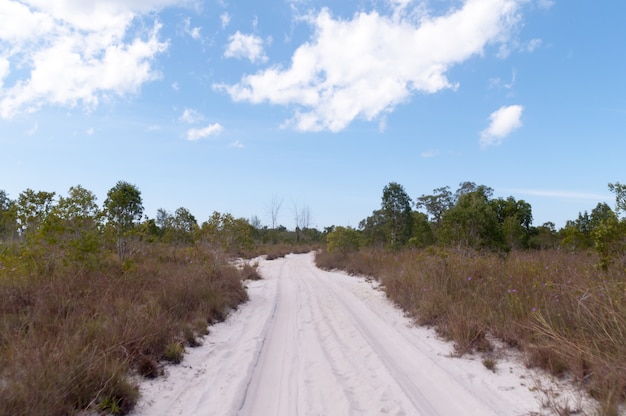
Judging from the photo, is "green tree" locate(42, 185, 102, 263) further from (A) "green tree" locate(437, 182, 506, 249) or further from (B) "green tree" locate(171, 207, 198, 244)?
(B) "green tree" locate(171, 207, 198, 244)

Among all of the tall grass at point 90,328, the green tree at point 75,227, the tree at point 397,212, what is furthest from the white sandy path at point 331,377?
the tree at point 397,212

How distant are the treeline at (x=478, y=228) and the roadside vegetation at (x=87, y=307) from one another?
22.9 ft

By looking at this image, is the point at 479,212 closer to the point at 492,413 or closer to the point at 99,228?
the point at 492,413

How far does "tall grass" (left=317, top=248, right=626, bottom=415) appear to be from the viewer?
3781 millimetres

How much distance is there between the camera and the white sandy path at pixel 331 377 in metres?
3.73

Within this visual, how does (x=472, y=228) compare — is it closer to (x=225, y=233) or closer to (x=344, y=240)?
(x=225, y=233)

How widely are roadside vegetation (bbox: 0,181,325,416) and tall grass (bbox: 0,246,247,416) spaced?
0.05 ft

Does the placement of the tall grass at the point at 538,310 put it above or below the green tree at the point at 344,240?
below

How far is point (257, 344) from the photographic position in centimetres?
604

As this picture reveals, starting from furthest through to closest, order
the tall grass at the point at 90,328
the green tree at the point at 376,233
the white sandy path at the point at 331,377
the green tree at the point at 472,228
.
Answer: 1. the green tree at the point at 376,233
2. the green tree at the point at 472,228
3. the white sandy path at the point at 331,377
4. the tall grass at the point at 90,328

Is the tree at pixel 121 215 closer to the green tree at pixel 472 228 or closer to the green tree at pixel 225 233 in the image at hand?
the green tree at pixel 225 233

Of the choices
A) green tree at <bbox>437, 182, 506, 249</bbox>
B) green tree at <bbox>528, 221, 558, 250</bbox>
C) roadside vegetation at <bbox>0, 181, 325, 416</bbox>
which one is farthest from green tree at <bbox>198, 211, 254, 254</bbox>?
green tree at <bbox>528, 221, 558, 250</bbox>

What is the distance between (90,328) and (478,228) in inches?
454

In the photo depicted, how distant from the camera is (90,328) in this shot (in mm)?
4660
